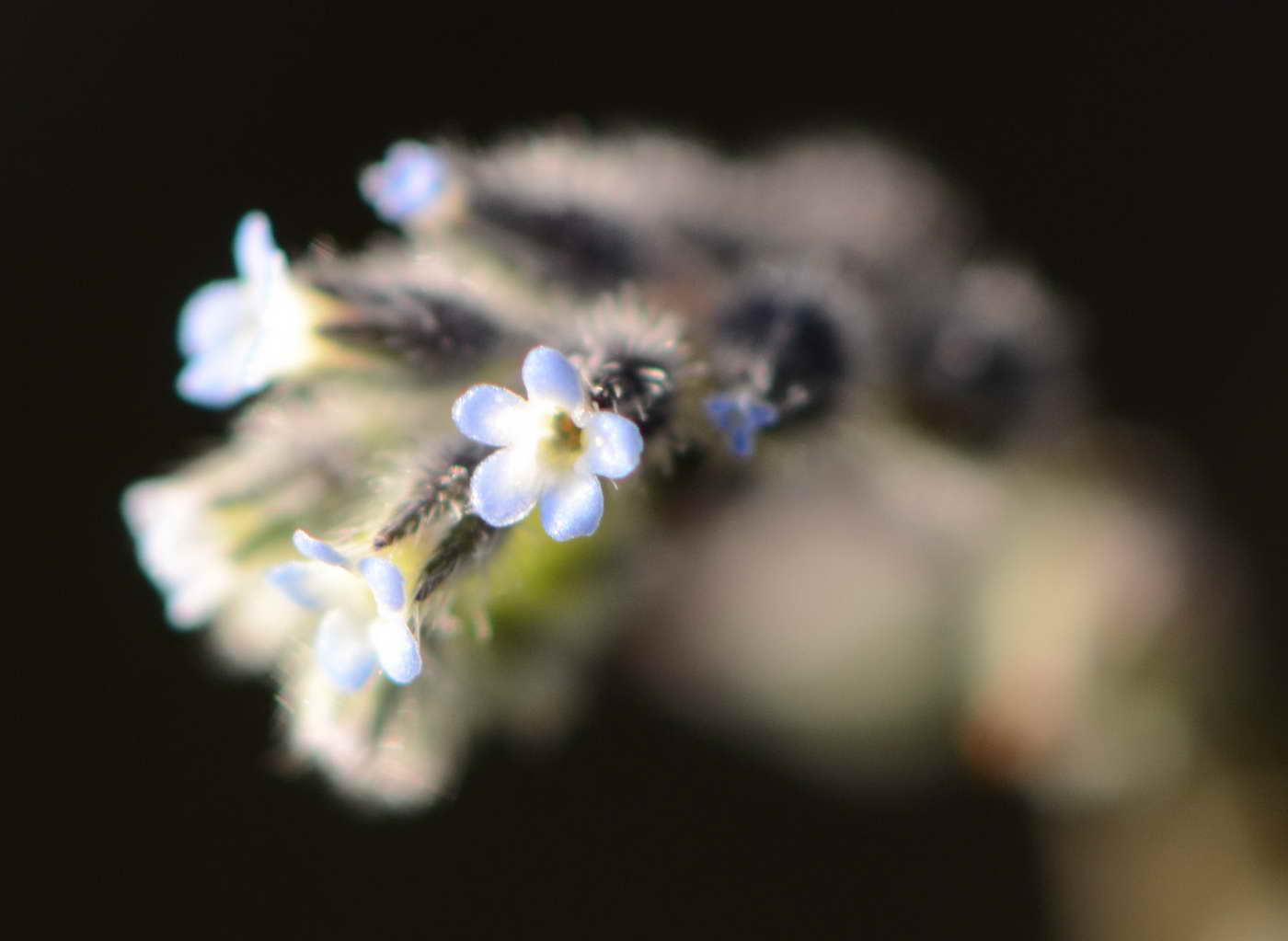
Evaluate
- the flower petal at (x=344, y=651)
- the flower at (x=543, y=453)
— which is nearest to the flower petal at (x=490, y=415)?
the flower at (x=543, y=453)

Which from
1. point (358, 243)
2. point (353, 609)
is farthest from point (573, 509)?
point (358, 243)

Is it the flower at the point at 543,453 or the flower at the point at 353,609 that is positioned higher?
the flower at the point at 543,453

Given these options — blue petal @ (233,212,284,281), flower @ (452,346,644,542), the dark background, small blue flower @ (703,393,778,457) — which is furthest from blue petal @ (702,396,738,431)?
the dark background

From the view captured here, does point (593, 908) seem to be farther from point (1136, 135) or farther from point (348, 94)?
point (1136, 135)

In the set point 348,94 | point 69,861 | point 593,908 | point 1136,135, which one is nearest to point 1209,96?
point 1136,135

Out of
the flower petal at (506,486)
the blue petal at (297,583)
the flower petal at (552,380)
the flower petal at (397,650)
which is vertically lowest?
the flower petal at (397,650)

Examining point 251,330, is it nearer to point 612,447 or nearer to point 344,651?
point 344,651

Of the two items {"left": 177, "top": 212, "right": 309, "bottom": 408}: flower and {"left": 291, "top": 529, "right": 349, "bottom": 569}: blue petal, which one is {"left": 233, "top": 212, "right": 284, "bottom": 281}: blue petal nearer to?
{"left": 177, "top": 212, "right": 309, "bottom": 408}: flower

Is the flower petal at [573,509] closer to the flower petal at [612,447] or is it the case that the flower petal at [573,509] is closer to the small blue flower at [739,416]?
the flower petal at [612,447]
